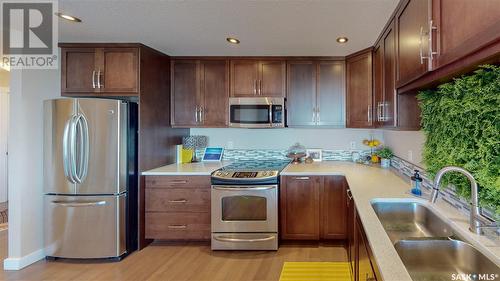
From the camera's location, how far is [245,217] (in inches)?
119

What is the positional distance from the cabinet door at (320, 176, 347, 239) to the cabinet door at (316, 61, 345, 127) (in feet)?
2.66

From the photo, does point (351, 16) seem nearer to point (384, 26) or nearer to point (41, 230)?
point (384, 26)

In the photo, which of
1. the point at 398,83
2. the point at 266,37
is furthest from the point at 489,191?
the point at 266,37

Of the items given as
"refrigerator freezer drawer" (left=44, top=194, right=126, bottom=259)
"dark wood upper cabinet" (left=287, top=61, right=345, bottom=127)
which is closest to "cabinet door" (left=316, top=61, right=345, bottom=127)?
"dark wood upper cabinet" (left=287, top=61, right=345, bottom=127)

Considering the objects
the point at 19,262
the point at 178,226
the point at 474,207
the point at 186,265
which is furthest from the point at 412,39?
the point at 19,262

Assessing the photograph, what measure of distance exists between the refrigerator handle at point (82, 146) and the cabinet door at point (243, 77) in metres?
1.64

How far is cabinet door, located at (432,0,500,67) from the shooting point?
0.83 metres

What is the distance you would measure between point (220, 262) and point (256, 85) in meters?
2.03

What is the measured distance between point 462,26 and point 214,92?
2.85 meters

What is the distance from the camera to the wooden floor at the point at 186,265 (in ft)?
8.40

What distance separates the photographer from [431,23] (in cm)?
127

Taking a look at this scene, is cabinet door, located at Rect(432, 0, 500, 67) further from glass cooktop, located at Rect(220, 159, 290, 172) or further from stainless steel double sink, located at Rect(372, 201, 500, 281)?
glass cooktop, located at Rect(220, 159, 290, 172)

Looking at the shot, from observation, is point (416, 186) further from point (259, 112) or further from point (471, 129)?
point (259, 112)

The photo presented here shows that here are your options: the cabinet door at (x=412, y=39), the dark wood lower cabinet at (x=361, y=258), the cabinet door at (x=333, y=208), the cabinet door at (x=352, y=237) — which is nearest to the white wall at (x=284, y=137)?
the cabinet door at (x=333, y=208)
